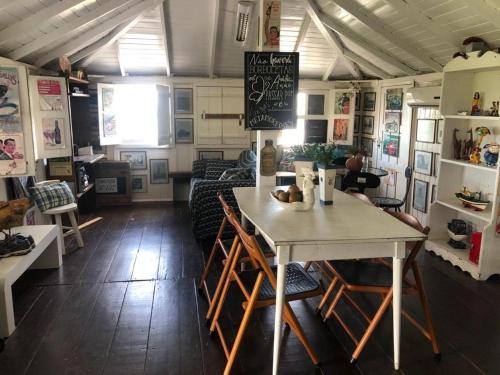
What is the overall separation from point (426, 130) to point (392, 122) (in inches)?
31.1

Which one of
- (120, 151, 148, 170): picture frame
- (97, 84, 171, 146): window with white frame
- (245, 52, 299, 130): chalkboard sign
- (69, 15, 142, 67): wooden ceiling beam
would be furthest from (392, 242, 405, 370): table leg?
(120, 151, 148, 170): picture frame

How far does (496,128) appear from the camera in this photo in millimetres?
4086

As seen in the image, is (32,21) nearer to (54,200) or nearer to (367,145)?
(54,200)

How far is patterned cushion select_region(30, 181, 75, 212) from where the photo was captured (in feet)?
13.9

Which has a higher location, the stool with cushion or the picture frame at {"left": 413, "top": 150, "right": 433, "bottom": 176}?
the picture frame at {"left": 413, "top": 150, "right": 433, "bottom": 176}

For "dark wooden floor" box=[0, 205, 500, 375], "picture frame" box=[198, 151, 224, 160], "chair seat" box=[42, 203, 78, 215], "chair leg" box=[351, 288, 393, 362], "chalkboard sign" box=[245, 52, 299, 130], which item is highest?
"chalkboard sign" box=[245, 52, 299, 130]

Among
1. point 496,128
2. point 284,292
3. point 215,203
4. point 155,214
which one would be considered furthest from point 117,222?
point 496,128

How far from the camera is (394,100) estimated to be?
6000mm

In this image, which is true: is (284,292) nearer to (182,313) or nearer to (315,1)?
(182,313)

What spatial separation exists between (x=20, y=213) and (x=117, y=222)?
8.41 ft

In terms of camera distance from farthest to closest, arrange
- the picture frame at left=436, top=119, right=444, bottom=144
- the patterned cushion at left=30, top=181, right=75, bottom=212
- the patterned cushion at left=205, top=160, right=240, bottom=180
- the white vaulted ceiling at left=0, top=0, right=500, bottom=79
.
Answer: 1. the patterned cushion at left=205, top=160, right=240, bottom=180
2. the picture frame at left=436, top=119, right=444, bottom=144
3. the patterned cushion at left=30, top=181, right=75, bottom=212
4. the white vaulted ceiling at left=0, top=0, right=500, bottom=79

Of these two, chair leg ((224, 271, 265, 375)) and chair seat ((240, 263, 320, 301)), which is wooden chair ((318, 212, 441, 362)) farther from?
chair leg ((224, 271, 265, 375))

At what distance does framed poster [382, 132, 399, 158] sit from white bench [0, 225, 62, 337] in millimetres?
4570

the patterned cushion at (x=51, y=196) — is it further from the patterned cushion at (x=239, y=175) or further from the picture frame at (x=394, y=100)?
the picture frame at (x=394, y=100)
